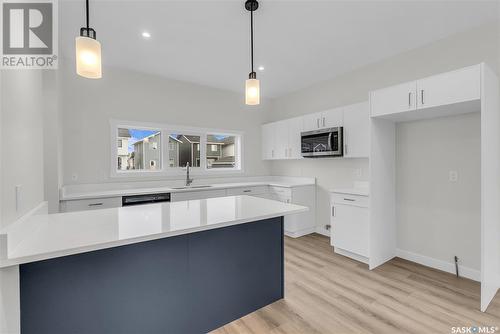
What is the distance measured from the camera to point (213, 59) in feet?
10.8

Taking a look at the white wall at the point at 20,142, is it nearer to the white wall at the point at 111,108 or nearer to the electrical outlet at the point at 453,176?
the white wall at the point at 111,108

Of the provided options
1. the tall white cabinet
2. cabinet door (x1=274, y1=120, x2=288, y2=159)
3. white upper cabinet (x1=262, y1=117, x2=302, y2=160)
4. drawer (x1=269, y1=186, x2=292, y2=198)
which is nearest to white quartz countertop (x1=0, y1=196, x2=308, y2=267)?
the tall white cabinet

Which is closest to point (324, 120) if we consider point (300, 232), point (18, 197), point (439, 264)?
point (300, 232)

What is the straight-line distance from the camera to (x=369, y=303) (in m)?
2.16

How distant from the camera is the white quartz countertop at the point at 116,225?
1104 millimetres

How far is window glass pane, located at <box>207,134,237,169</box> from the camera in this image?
15.3ft

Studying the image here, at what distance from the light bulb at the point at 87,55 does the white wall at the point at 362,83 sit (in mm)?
3453

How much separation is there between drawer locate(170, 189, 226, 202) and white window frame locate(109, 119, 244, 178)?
2.26 feet

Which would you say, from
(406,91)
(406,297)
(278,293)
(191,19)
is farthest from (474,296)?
(191,19)

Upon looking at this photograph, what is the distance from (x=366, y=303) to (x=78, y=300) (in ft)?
7.43

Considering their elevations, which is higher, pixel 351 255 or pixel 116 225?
pixel 116 225

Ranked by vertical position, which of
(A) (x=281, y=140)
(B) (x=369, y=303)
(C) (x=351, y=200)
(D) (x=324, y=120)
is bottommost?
(B) (x=369, y=303)

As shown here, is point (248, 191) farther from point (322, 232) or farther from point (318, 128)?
point (318, 128)

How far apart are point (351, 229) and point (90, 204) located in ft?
11.2
